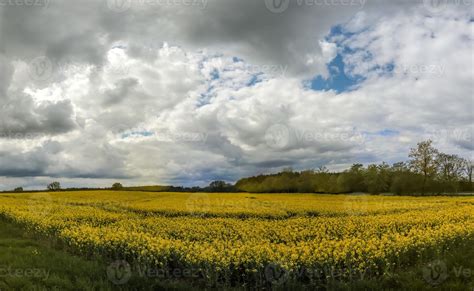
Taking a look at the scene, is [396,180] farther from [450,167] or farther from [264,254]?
[264,254]

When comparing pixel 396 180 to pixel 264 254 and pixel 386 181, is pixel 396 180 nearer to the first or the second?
pixel 386 181

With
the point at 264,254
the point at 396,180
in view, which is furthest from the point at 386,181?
the point at 264,254

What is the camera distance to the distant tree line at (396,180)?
6825 cm

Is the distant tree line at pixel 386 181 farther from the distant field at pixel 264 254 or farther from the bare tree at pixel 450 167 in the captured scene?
the distant field at pixel 264 254

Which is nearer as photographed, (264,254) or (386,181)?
(264,254)

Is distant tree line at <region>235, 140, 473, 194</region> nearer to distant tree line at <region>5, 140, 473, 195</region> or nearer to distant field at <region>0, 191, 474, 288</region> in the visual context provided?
distant tree line at <region>5, 140, 473, 195</region>

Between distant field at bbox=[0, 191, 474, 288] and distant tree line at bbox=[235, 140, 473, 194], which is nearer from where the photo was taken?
distant field at bbox=[0, 191, 474, 288]

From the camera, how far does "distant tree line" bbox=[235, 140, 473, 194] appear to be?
6825 cm

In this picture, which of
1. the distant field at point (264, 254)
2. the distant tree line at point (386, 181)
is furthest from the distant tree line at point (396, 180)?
the distant field at point (264, 254)

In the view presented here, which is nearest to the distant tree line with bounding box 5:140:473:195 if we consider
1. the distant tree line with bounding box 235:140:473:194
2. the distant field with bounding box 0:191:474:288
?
the distant tree line with bounding box 235:140:473:194

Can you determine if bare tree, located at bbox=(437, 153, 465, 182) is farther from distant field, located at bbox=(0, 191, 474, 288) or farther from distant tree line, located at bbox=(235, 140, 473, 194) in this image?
distant field, located at bbox=(0, 191, 474, 288)

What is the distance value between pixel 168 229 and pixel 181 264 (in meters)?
6.51

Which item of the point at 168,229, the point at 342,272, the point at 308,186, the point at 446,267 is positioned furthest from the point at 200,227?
the point at 308,186

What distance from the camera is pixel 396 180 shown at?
68500 millimetres
